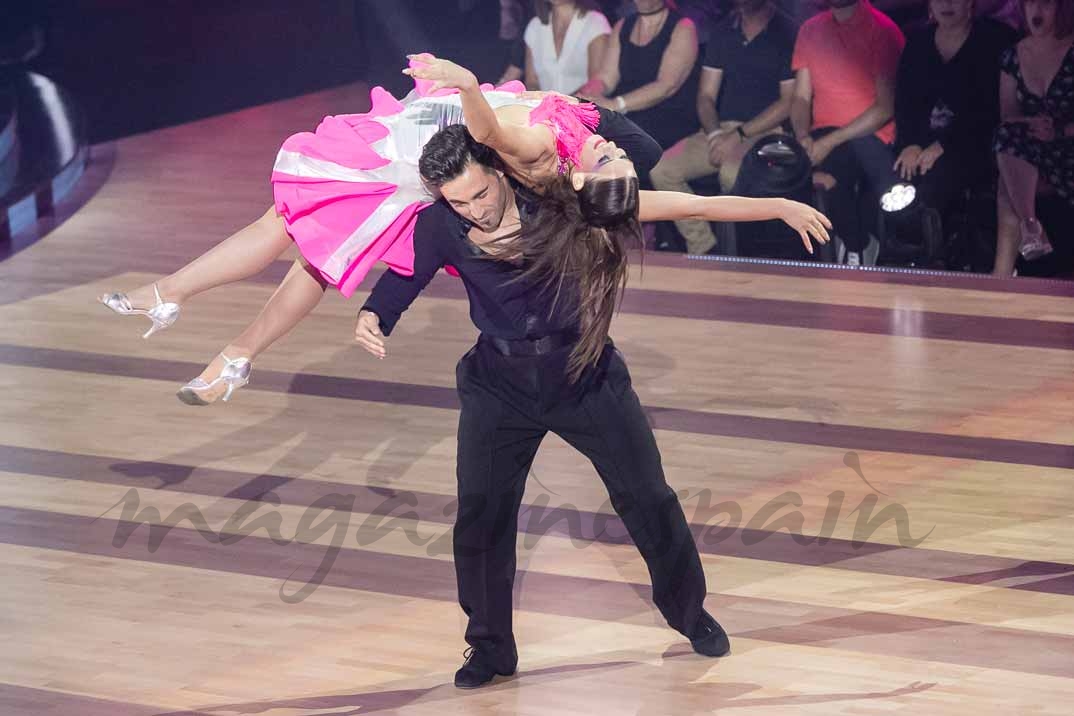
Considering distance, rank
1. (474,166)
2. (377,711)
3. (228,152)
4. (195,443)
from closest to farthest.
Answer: (474,166), (377,711), (195,443), (228,152)

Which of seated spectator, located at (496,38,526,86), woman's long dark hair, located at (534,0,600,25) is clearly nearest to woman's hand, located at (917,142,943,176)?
woman's long dark hair, located at (534,0,600,25)

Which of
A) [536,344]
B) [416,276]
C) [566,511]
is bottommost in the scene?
[566,511]

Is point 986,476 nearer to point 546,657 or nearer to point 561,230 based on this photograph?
point 546,657

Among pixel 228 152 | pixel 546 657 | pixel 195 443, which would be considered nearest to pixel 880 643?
pixel 546 657

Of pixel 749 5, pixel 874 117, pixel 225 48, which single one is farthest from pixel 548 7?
pixel 225 48

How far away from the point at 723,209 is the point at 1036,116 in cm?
422

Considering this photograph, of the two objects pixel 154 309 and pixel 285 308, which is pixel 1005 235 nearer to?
pixel 285 308

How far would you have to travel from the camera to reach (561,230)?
3219 millimetres

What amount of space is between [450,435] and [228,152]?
16.3ft

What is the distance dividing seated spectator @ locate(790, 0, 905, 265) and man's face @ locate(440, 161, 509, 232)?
174 inches

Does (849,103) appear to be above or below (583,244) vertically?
below

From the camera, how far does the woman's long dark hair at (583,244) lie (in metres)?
3.18

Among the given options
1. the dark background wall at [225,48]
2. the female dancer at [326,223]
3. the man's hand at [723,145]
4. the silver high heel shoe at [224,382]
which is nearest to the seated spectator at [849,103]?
the man's hand at [723,145]

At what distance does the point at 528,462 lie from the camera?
3480 mm
